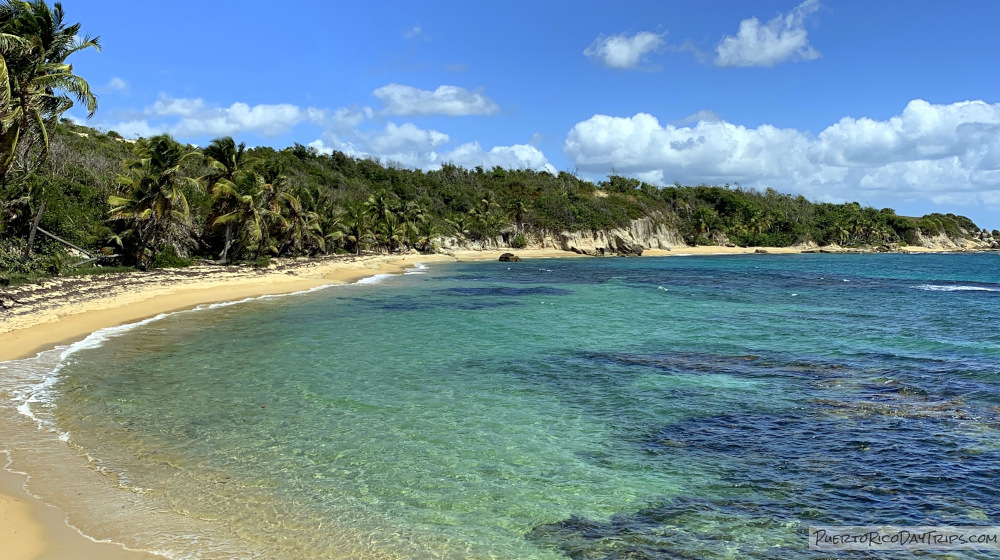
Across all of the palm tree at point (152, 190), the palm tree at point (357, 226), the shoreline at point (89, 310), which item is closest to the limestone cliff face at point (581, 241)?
the palm tree at point (357, 226)

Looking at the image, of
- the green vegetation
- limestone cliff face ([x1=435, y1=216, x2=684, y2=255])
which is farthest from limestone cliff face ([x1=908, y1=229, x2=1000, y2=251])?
limestone cliff face ([x1=435, y1=216, x2=684, y2=255])

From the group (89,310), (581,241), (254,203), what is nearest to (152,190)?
(254,203)

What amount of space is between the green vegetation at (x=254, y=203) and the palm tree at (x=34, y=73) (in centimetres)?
5

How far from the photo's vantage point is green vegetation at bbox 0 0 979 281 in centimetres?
1850

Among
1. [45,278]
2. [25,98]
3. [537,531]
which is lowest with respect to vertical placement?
[537,531]

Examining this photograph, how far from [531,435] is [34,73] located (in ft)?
58.4

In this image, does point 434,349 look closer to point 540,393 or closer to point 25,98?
point 540,393

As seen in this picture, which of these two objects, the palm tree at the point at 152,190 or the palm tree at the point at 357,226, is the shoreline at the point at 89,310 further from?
the palm tree at the point at 357,226

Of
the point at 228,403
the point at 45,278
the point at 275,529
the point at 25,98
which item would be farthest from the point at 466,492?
the point at 45,278

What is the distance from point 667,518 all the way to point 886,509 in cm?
270

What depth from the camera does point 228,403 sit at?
11.3 m

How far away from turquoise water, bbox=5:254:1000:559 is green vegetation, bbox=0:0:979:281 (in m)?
9.12

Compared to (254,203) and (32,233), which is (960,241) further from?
(32,233)

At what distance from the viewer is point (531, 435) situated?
1001 centimetres
